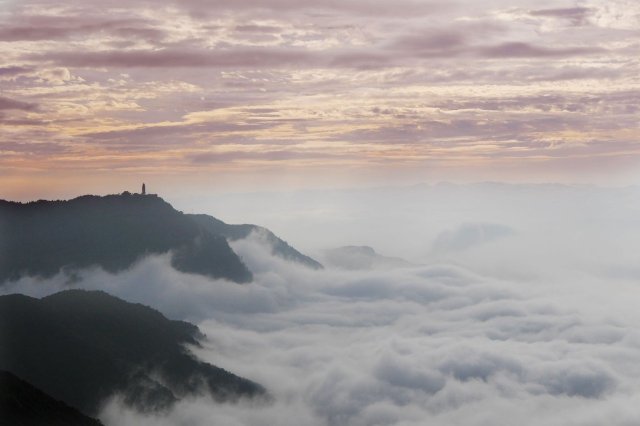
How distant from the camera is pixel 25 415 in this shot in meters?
192

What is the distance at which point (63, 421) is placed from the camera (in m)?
199

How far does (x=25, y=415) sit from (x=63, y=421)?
11.2 metres

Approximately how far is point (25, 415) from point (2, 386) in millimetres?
13548

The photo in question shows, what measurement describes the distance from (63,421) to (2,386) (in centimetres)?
2032

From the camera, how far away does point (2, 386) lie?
655 feet
